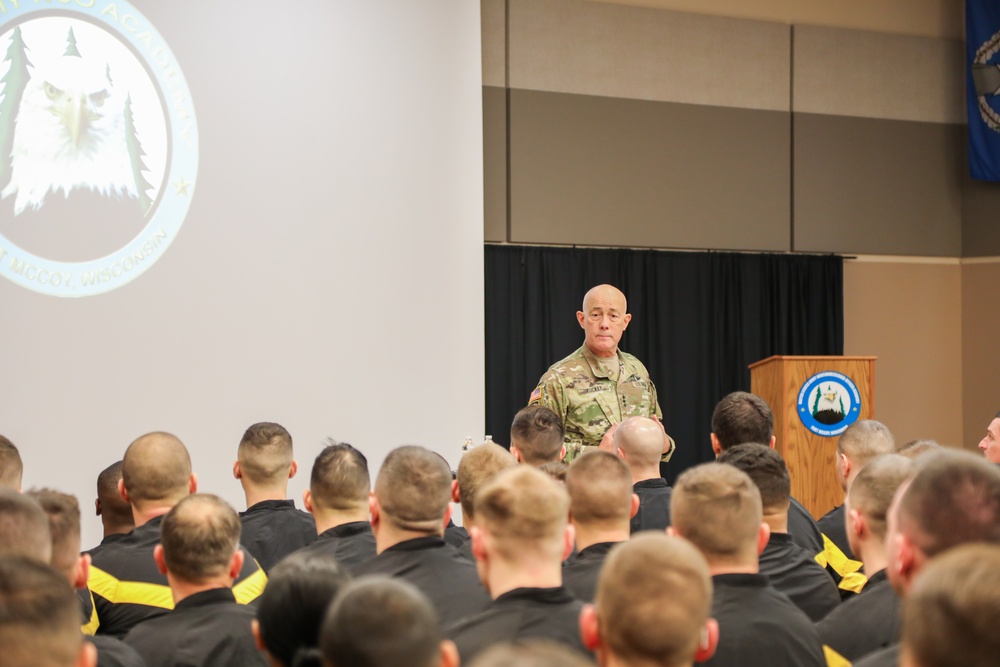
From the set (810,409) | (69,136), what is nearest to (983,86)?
(810,409)

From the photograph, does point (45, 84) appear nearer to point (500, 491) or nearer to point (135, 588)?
point (135, 588)

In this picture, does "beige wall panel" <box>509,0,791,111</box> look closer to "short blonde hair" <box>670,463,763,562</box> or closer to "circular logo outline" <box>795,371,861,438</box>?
"circular logo outline" <box>795,371,861,438</box>

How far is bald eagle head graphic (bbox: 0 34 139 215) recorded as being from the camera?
17.3 feet

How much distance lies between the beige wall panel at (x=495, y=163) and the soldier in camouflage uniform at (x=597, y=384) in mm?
2178

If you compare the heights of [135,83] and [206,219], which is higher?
[135,83]

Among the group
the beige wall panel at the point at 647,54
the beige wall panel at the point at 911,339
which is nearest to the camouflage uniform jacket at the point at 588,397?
the beige wall panel at the point at 647,54

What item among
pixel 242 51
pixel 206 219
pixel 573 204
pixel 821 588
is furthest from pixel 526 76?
pixel 821 588

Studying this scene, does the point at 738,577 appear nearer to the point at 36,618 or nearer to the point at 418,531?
the point at 418,531

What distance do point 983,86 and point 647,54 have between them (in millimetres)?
2748

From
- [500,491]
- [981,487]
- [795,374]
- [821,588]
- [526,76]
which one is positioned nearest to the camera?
[981,487]

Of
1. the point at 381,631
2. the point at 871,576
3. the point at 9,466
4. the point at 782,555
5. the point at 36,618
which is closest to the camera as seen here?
the point at 381,631

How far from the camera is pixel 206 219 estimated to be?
18.7 ft

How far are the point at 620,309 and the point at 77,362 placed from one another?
2805 millimetres

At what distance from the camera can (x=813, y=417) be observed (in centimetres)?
605
